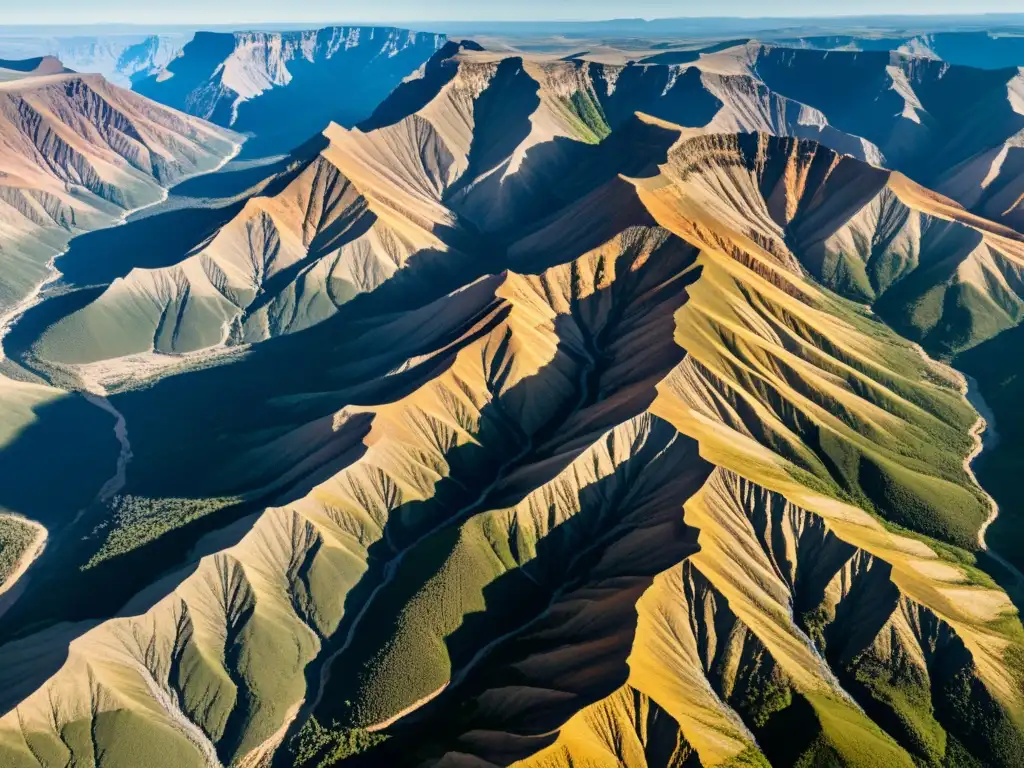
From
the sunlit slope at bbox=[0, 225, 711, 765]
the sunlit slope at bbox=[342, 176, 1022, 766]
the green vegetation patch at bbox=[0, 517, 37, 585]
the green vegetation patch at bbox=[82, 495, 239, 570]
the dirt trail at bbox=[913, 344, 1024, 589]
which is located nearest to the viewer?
the sunlit slope at bbox=[342, 176, 1022, 766]

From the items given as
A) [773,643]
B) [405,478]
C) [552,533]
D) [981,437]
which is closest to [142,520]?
[405,478]

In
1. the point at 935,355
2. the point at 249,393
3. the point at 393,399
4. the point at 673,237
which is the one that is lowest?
the point at 935,355

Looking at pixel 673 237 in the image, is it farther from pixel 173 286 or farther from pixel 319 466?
pixel 173 286

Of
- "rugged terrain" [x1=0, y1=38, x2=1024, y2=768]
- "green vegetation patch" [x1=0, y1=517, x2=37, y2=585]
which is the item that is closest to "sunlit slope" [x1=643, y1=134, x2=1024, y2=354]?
"rugged terrain" [x1=0, y1=38, x2=1024, y2=768]

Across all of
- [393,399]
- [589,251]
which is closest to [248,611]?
[393,399]

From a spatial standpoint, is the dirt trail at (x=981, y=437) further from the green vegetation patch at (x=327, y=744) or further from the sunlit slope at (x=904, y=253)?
the green vegetation patch at (x=327, y=744)

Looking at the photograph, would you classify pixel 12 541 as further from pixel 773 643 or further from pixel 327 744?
pixel 773 643

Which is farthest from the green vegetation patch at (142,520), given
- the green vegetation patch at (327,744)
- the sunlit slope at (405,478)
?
the green vegetation patch at (327,744)

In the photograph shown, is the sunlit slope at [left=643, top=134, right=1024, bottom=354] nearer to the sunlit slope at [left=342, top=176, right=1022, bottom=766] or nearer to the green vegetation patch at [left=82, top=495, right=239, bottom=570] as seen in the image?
the sunlit slope at [left=342, top=176, right=1022, bottom=766]
